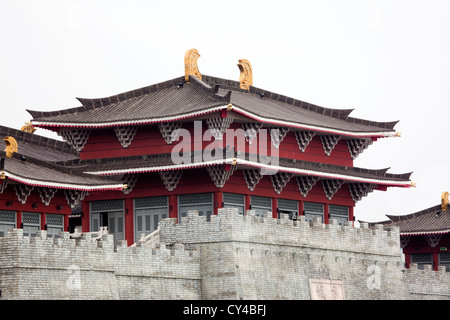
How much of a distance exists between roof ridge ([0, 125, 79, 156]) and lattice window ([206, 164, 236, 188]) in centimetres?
1199

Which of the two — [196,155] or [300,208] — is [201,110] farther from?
[300,208]

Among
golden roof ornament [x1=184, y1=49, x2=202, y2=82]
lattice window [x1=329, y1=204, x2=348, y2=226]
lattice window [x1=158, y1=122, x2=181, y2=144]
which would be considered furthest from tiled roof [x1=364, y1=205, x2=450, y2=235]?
lattice window [x1=158, y1=122, x2=181, y2=144]

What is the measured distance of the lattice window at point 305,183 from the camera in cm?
5544

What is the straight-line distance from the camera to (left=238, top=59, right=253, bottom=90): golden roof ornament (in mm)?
58781

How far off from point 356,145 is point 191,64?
914cm

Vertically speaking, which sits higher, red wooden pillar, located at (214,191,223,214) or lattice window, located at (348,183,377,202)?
lattice window, located at (348,183,377,202)

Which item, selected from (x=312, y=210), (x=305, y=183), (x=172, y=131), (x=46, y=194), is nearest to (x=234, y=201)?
(x=172, y=131)

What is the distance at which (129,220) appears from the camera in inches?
2064

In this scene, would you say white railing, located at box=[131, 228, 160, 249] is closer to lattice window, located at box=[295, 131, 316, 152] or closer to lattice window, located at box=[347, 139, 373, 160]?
lattice window, located at box=[295, 131, 316, 152]

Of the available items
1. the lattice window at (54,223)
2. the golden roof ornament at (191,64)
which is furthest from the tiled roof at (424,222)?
the lattice window at (54,223)

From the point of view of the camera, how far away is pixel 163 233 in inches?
1823

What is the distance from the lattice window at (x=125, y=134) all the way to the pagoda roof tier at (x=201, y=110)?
52 centimetres

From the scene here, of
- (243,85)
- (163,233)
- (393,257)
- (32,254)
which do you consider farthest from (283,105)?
(32,254)

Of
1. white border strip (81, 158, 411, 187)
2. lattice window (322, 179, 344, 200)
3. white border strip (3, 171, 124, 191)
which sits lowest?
white border strip (3, 171, 124, 191)
